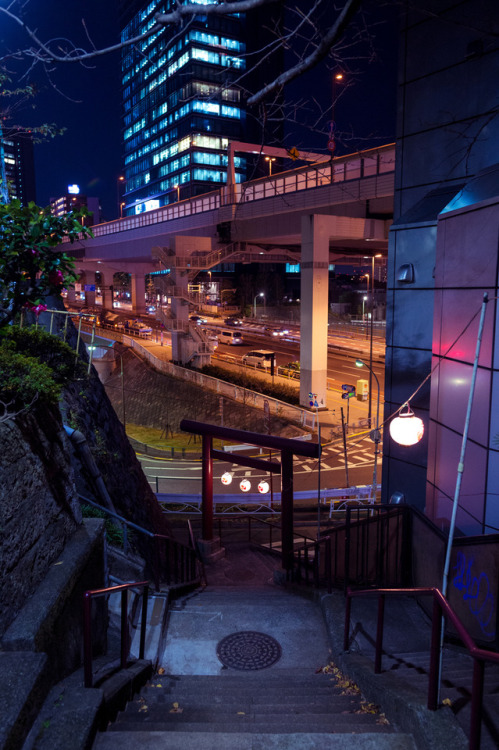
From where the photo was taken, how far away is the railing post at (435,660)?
13.8ft

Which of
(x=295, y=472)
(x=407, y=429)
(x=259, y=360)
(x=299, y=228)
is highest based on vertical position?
(x=299, y=228)

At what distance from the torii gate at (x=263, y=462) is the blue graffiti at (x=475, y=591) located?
5251 mm

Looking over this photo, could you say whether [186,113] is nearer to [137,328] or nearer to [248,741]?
[137,328]

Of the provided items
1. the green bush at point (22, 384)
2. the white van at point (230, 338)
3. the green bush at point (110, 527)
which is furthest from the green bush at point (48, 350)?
the white van at point (230, 338)

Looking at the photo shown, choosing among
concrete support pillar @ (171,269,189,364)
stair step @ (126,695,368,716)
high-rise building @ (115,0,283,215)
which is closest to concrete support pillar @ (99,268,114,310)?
high-rise building @ (115,0,283,215)

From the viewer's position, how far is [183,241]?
41375 millimetres

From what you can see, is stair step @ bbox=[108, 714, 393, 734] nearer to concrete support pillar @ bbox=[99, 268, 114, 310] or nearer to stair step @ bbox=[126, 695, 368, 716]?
stair step @ bbox=[126, 695, 368, 716]

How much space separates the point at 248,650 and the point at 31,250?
656cm

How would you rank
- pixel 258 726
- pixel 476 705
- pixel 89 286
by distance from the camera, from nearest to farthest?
pixel 476 705
pixel 258 726
pixel 89 286

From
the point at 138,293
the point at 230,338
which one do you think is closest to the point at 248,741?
the point at 230,338

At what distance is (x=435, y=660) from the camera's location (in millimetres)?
4266

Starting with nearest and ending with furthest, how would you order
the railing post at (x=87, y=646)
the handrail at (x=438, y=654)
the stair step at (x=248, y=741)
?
the handrail at (x=438, y=654), the stair step at (x=248, y=741), the railing post at (x=87, y=646)

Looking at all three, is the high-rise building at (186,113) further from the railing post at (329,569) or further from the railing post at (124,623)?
the railing post at (124,623)

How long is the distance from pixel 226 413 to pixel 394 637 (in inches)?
1112
